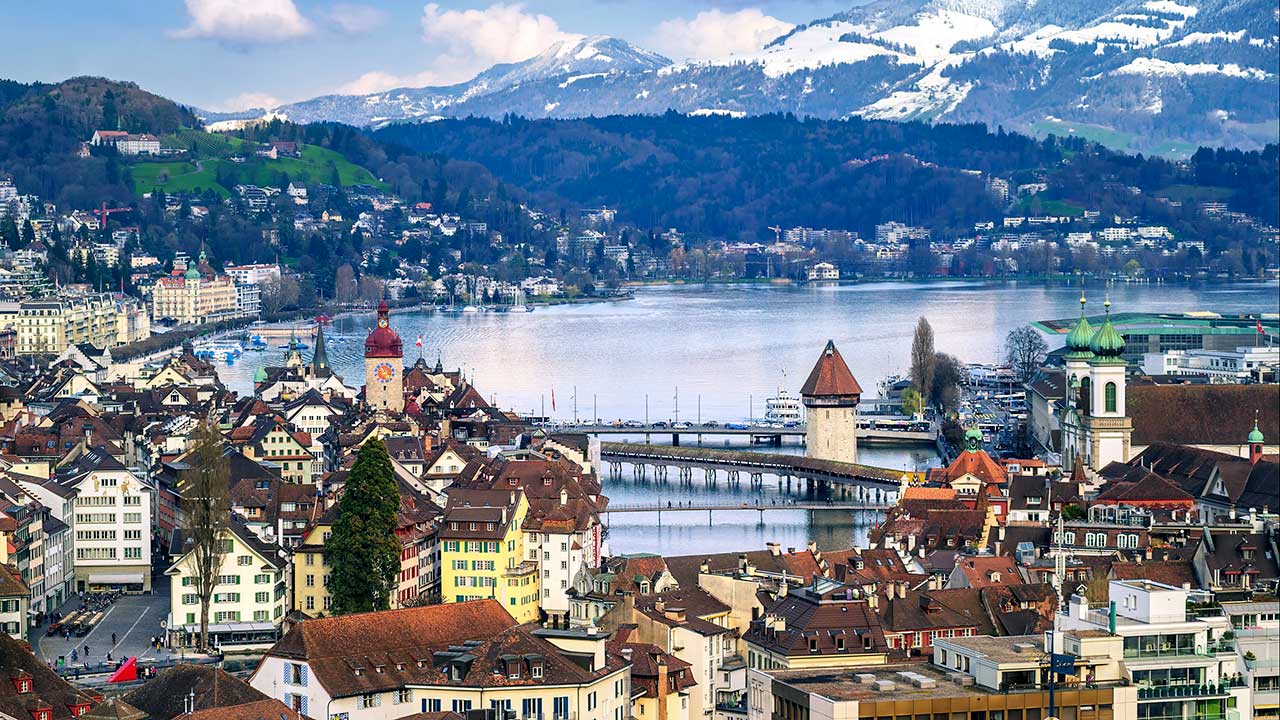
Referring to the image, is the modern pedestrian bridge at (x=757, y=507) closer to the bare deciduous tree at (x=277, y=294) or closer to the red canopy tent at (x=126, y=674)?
the red canopy tent at (x=126, y=674)

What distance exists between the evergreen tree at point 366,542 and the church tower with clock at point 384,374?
20354 millimetres

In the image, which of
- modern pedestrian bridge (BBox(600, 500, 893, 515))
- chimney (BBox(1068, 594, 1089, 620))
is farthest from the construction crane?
chimney (BBox(1068, 594, 1089, 620))

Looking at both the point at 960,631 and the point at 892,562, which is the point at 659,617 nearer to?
the point at 960,631

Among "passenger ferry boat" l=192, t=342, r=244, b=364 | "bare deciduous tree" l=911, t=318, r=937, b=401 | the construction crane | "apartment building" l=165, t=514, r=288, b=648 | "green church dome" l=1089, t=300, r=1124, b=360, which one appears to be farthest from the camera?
the construction crane

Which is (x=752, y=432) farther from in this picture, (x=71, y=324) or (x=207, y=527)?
(x=71, y=324)

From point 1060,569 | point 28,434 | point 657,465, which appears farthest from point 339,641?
point 657,465

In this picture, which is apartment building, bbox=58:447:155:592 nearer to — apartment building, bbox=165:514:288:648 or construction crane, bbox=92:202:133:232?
apartment building, bbox=165:514:288:648

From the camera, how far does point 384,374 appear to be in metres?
50.2

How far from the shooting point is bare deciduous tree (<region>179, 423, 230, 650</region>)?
28.6 metres

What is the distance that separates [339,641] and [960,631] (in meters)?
5.91

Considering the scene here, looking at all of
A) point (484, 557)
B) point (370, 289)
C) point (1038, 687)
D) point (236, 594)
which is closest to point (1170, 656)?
point (1038, 687)

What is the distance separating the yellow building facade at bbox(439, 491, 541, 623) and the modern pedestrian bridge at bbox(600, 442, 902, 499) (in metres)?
14.3

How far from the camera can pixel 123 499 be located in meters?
33.4

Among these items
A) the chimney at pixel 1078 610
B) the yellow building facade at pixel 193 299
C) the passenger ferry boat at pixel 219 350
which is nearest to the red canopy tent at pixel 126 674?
the chimney at pixel 1078 610
